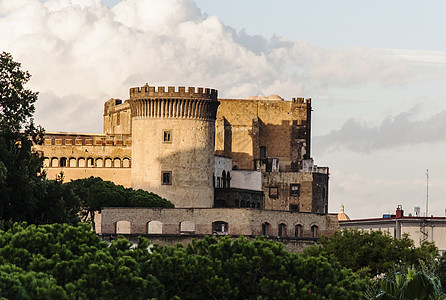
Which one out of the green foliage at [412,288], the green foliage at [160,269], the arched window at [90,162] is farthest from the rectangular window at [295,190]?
the green foliage at [412,288]

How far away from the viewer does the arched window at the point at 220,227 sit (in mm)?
83188

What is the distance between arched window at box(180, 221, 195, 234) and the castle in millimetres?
96

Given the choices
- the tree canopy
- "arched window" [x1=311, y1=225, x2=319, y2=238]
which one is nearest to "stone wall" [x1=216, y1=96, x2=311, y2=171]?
"arched window" [x1=311, y1=225, x2=319, y2=238]

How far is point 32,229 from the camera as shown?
4097cm

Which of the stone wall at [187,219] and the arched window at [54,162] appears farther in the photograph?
the arched window at [54,162]

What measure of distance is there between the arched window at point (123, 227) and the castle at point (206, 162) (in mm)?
68

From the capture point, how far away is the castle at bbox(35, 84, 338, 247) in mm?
83500

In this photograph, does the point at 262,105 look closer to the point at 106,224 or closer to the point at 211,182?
the point at 211,182

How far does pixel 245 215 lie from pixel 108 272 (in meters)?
44.4

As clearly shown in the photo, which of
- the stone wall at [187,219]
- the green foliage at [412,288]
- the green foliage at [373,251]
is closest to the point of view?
the green foliage at [412,288]

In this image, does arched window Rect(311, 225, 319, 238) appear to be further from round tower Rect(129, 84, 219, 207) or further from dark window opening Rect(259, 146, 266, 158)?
dark window opening Rect(259, 146, 266, 158)

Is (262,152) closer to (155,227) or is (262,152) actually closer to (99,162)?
(99,162)

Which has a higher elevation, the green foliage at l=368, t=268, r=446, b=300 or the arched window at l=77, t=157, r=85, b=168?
the arched window at l=77, t=157, r=85, b=168

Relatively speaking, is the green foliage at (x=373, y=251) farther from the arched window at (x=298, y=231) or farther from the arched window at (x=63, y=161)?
the arched window at (x=63, y=161)
